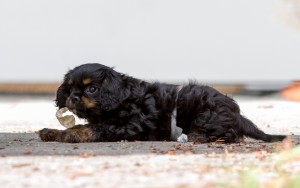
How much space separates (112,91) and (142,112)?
0.34 meters

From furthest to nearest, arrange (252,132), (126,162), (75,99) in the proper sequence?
(252,132) → (75,99) → (126,162)

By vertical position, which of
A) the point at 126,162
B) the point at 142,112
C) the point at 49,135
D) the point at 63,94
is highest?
the point at 63,94

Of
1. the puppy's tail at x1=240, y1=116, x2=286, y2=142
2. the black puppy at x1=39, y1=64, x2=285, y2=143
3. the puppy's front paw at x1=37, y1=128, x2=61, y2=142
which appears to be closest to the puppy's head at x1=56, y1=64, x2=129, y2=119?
the black puppy at x1=39, y1=64, x2=285, y2=143

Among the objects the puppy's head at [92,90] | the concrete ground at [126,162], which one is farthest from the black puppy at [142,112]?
the concrete ground at [126,162]

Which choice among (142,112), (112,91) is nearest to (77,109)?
(112,91)

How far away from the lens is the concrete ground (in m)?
4.43

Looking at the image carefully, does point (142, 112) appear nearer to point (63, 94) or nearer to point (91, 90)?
point (91, 90)

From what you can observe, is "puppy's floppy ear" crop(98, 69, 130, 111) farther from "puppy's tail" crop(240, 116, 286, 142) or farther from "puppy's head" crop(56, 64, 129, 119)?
"puppy's tail" crop(240, 116, 286, 142)

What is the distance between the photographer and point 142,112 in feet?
23.1

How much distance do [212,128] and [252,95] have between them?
32.7ft

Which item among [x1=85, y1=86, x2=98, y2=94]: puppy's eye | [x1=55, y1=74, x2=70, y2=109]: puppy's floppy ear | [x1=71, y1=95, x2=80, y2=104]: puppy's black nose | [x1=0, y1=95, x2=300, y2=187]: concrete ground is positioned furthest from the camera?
[x1=55, y1=74, x2=70, y2=109]: puppy's floppy ear

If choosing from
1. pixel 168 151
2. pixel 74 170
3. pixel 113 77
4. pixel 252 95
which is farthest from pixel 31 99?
pixel 74 170

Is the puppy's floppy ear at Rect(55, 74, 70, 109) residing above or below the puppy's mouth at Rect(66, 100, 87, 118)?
above

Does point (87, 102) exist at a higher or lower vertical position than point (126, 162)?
higher
